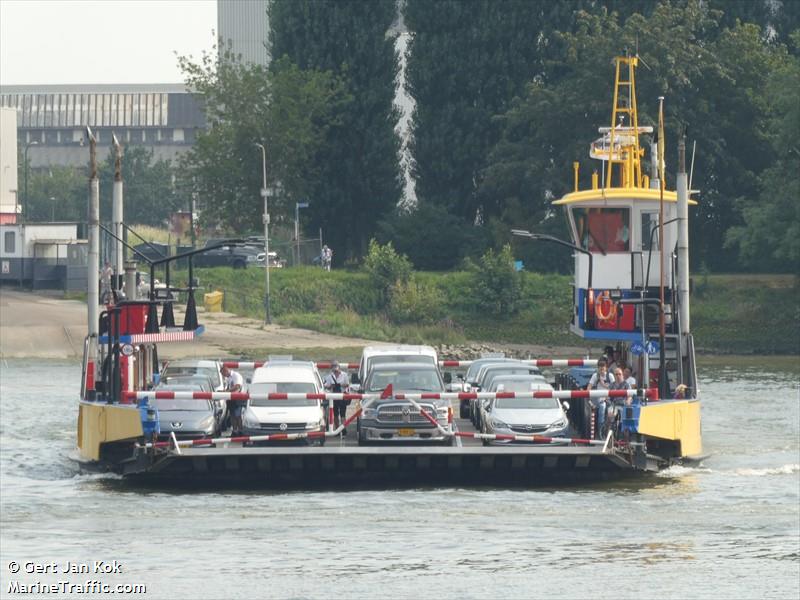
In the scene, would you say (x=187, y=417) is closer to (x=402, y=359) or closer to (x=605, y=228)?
(x=402, y=359)

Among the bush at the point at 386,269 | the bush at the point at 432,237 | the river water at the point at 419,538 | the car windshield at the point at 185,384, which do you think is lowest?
the river water at the point at 419,538

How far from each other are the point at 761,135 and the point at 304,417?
5052 centimetres

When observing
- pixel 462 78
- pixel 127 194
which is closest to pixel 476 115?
pixel 462 78

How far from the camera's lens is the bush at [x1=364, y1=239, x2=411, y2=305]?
261 ft

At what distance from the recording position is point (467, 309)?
3140 inches

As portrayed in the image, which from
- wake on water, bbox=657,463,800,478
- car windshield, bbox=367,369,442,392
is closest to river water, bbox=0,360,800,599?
wake on water, bbox=657,463,800,478

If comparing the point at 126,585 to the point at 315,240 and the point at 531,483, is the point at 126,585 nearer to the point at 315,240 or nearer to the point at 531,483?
the point at 531,483

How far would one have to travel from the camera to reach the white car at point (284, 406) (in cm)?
3462

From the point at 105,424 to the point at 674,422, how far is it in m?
11.2

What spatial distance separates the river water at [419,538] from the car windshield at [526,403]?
175cm

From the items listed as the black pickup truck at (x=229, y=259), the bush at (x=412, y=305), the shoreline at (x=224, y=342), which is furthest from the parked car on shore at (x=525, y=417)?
the black pickup truck at (x=229, y=259)

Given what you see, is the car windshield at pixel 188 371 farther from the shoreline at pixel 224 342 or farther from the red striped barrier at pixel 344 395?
the shoreline at pixel 224 342

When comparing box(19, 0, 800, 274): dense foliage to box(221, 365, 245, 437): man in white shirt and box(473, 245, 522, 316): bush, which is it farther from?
box(221, 365, 245, 437): man in white shirt

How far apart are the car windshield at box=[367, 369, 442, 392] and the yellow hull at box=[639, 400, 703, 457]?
4.15 metres
